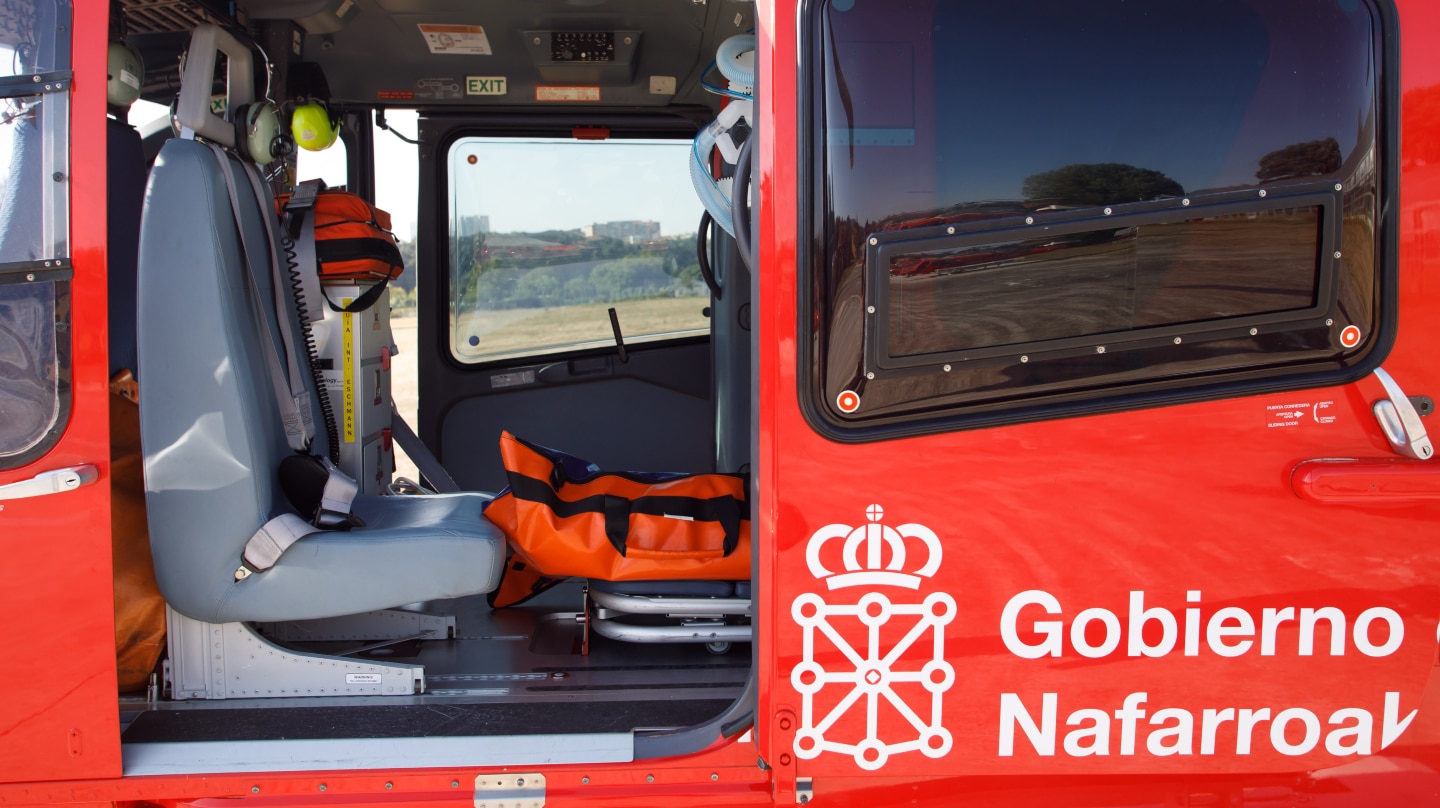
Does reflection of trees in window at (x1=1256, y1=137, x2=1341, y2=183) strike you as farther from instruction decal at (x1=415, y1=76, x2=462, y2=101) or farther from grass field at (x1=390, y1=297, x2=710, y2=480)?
instruction decal at (x1=415, y1=76, x2=462, y2=101)

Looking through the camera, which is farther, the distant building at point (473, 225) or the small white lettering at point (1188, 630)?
the distant building at point (473, 225)

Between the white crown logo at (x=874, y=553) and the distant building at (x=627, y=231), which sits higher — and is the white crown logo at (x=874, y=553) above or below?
below

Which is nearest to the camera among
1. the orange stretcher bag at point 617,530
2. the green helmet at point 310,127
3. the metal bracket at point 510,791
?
the metal bracket at point 510,791

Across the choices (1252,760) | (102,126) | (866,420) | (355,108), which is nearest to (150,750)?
(102,126)

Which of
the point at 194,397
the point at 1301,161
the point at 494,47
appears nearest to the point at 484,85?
the point at 494,47

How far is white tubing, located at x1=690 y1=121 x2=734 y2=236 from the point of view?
181cm

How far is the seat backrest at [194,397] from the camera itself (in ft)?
5.64

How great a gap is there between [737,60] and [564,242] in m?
2.26

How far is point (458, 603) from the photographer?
259 cm

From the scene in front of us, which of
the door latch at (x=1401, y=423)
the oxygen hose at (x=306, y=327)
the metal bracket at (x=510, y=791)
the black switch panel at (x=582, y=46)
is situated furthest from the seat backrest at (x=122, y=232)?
the door latch at (x=1401, y=423)

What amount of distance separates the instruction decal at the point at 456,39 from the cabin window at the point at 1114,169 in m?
2.10

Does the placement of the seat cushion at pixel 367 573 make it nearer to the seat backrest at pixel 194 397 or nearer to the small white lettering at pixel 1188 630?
the seat backrest at pixel 194 397

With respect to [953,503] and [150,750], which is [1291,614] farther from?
[150,750]

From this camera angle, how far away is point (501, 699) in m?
1.88
